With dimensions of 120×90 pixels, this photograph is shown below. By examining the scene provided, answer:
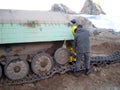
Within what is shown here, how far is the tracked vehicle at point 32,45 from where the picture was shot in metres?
6.88

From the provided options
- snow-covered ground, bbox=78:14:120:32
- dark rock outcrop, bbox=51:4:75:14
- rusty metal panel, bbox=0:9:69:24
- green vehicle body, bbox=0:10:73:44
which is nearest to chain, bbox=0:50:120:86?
green vehicle body, bbox=0:10:73:44

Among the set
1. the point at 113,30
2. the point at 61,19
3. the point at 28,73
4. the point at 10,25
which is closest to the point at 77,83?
the point at 28,73

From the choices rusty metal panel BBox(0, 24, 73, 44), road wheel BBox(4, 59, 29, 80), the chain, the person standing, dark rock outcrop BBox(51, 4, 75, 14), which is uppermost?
dark rock outcrop BBox(51, 4, 75, 14)

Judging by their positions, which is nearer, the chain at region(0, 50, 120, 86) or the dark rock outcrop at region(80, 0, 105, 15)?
the chain at region(0, 50, 120, 86)

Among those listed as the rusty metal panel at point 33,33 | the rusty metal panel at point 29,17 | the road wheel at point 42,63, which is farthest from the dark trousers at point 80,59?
the rusty metal panel at point 29,17

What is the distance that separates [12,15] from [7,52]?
121cm

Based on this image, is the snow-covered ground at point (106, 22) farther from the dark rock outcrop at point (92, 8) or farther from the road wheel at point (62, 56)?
the road wheel at point (62, 56)

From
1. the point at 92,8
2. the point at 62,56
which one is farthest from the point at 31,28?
the point at 92,8

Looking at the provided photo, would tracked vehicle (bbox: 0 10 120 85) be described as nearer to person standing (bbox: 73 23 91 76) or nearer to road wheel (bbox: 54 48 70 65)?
road wheel (bbox: 54 48 70 65)

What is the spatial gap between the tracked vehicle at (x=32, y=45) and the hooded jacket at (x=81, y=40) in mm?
284

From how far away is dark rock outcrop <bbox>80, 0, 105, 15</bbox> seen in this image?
2657cm

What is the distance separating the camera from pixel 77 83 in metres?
7.79

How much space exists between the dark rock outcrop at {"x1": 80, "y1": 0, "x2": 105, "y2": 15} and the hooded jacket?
61.5ft

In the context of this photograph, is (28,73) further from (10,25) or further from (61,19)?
(61,19)
